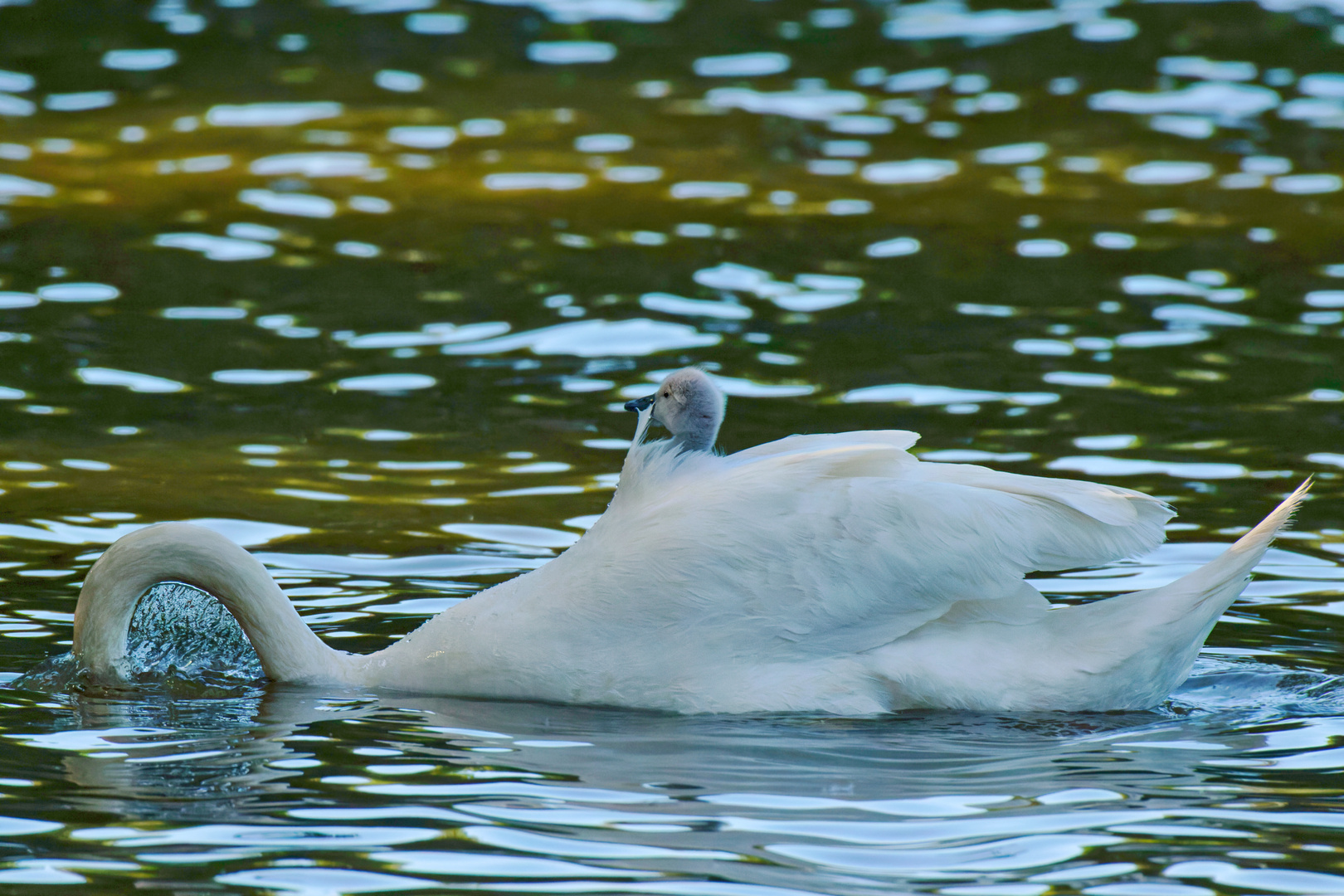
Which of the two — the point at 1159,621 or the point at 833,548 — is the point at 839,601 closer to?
the point at 833,548

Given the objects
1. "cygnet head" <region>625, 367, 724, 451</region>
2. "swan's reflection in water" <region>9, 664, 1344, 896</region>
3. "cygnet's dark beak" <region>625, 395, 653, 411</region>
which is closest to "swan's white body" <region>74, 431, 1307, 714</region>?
"swan's reflection in water" <region>9, 664, 1344, 896</region>

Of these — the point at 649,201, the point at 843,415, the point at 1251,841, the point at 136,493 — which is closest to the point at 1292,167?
the point at 649,201

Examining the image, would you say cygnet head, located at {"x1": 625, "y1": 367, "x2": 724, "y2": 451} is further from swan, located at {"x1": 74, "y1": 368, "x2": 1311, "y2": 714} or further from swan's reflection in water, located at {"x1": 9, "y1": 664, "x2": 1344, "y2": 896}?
swan's reflection in water, located at {"x1": 9, "y1": 664, "x2": 1344, "y2": 896}

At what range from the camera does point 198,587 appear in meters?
6.75

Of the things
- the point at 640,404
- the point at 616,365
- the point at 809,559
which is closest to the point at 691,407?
the point at 640,404

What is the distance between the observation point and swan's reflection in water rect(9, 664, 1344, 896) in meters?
4.79

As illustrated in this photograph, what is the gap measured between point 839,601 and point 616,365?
17.7ft

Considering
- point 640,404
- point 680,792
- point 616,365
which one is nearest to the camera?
point 680,792

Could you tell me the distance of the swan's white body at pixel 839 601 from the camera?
6285 mm

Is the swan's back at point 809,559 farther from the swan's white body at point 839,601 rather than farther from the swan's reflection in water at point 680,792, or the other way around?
the swan's reflection in water at point 680,792

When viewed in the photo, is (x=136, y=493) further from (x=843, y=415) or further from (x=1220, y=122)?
(x=1220, y=122)

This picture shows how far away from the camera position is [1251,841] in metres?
5.05

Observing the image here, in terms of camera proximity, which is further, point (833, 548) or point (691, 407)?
point (691, 407)

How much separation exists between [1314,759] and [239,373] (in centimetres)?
719
